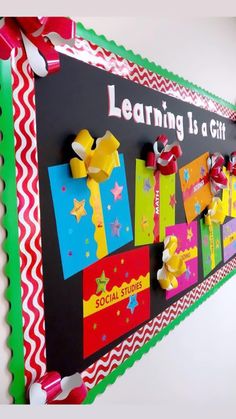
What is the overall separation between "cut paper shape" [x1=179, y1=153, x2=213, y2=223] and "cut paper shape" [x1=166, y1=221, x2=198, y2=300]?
0.04 metres

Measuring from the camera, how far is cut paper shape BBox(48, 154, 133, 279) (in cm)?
71

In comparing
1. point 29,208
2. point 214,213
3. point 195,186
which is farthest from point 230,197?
point 29,208

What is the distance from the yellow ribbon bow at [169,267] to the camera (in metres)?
1.01

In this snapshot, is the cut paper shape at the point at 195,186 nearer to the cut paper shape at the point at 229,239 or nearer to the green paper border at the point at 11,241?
the cut paper shape at the point at 229,239

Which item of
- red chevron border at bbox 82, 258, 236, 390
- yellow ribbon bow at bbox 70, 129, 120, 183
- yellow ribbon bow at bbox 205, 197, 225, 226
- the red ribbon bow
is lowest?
red chevron border at bbox 82, 258, 236, 390

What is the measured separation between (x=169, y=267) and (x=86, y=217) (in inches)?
13.3

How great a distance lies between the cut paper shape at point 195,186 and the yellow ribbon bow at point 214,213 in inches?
0.7

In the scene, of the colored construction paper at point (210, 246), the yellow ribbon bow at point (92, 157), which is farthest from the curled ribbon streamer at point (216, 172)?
the yellow ribbon bow at point (92, 157)

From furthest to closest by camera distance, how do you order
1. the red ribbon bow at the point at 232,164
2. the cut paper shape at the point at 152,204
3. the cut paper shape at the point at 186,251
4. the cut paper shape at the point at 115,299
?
the red ribbon bow at the point at 232,164 < the cut paper shape at the point at 186,251 < the cut paper shape at the point at 152,204 < the cut paper shape at the point at 115,299

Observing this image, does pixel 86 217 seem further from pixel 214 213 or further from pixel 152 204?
pixel 214 213

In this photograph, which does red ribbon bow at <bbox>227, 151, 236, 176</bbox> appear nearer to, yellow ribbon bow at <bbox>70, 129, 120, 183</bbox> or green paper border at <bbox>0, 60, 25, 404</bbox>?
yellow ribbon bow at <bbox>70, 129, 120, 183</bbox>

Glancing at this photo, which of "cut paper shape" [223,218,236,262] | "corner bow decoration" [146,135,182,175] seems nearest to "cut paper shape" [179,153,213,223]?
"corner bow decoration" [146,135,182,175]

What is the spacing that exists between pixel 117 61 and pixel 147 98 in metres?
0.14

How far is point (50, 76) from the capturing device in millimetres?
682
